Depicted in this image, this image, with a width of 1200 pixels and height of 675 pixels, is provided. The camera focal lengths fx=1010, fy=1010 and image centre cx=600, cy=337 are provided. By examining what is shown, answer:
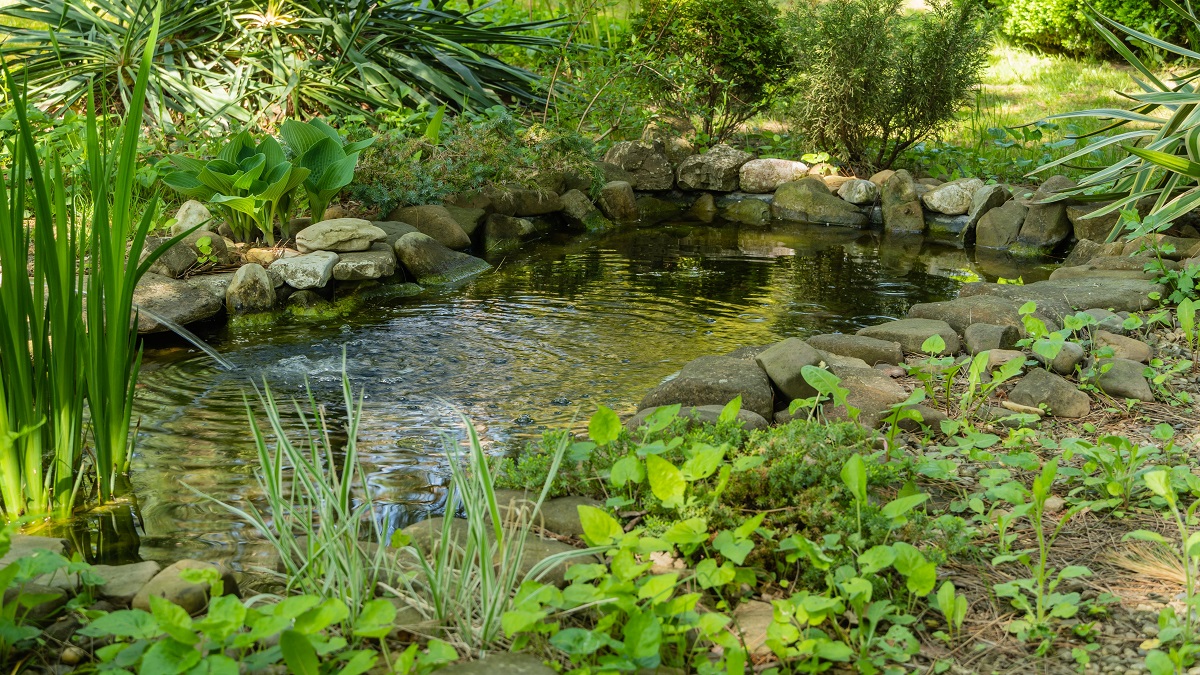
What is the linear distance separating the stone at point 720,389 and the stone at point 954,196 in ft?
14.8

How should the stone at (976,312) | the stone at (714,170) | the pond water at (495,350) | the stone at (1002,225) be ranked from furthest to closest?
the stone at (714,170)
the stone at (1002,225)
the stone at (976,312)
the pond water at (495,350)

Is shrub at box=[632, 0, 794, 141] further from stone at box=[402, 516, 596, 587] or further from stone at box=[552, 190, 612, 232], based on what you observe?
stone at box=[402, 516, 596, 587]

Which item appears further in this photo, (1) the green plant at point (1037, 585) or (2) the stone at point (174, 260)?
(2) the stone at point (174, 260)

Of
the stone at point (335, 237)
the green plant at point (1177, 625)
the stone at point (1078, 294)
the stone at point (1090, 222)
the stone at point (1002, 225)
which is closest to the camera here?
the green plant at point (1177, 625)

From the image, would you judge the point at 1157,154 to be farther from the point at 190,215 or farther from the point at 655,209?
the point at 190,215

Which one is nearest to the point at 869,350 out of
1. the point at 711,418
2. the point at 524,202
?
the point at 711,418

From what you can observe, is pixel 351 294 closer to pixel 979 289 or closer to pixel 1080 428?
pixel 979 289

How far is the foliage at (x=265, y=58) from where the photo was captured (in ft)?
24.1

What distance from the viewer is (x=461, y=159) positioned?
22.1 ft

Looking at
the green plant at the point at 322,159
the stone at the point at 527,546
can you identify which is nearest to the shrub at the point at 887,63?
the green plant at the point at 322,159

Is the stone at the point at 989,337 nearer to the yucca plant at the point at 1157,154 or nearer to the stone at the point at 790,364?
the stone at the point at 790,364

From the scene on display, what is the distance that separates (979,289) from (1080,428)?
5.90ft

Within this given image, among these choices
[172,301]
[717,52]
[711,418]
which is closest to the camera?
[711,418]

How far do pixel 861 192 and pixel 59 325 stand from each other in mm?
6320
